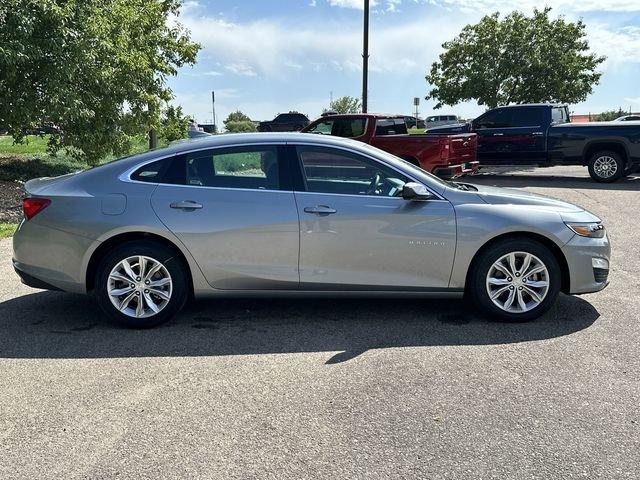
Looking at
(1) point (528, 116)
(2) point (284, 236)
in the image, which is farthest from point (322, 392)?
(1) point (528, 116)

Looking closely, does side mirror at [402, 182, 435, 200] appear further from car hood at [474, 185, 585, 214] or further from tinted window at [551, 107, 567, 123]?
tinted window at [551, 107, 567, 123]

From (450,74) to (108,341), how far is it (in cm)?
2219

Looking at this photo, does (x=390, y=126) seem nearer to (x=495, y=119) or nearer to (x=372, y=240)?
(x=495, y=119)

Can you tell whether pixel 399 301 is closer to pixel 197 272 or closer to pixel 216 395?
pixel 197 272

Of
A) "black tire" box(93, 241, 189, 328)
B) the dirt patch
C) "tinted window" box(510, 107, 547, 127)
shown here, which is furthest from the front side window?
"tinted window" box(510, 107, 547, 127)

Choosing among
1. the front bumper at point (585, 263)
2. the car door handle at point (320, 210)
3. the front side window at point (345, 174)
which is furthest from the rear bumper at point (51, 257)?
the front bumper at point (585, 263)

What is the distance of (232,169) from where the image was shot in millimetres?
4895

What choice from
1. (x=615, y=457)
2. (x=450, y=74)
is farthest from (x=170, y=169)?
(x=450, y=74)

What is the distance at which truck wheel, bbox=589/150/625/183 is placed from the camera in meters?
14.4

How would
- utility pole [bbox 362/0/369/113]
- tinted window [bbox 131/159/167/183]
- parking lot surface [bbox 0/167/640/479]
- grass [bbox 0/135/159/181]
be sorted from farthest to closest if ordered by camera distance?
utility pole [bbox 362/0/369/113] → grass [bbox 0/135/159/181] → tinted window [bbox 131/159/167/183] → parking lot surface [bbox 0/167/640/479]

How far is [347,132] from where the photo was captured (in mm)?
13945

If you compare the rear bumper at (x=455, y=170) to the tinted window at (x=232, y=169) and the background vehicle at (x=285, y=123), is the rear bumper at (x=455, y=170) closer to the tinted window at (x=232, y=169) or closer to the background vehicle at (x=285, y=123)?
the tinted window at (x=232, y=169)

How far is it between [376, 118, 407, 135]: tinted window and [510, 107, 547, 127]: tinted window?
11.8 ft

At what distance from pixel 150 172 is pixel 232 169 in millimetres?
659
